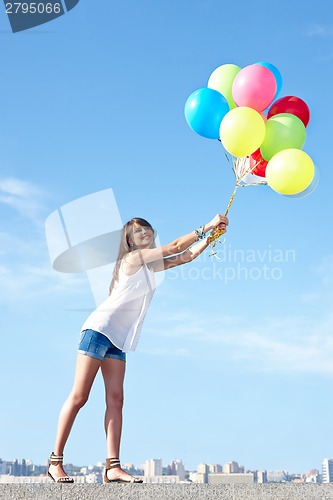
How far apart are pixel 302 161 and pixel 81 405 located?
2.14m

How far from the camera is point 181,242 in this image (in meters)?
4.08

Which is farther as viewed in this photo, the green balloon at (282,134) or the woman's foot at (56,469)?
the green balloon at (282,134)

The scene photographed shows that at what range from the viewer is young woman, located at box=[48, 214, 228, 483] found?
3846 millimetres

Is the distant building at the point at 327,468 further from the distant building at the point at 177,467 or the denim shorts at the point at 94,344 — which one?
the denim shorts at the point at 94,344

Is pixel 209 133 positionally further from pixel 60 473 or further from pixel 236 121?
pixel 60 473

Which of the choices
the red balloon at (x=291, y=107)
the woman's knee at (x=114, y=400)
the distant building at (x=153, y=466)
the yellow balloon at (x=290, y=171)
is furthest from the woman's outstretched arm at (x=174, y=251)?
the distant building at (x=153, y=466)

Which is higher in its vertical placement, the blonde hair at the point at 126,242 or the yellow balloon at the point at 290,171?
the yellow balloon at the point at 290,171

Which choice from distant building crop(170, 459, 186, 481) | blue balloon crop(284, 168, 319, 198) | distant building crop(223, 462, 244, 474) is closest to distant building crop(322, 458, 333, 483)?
distant building crop(223, 462, 244, 474)

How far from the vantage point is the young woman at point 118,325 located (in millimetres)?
3846

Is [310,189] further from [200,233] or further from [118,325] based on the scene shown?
[118,325]

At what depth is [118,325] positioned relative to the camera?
3.93 metres

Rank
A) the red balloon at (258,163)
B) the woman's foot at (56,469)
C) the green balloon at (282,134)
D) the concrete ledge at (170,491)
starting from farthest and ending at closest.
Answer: the red balloon at (258,163)
the green balloon at (282,134)
the woman's foot at (56,469)
the concrete ledge at (170,491)

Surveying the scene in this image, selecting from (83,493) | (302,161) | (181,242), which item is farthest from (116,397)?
(302,161)

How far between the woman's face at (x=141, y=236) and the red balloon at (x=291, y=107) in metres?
1.38
